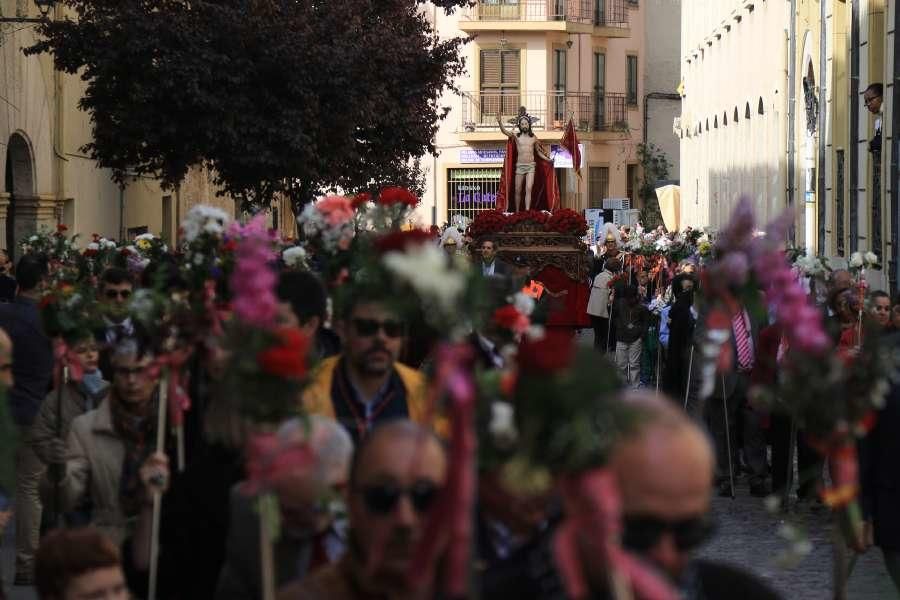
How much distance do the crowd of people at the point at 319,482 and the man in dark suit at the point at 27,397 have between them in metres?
0.01

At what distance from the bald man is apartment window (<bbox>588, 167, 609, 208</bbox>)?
62905mm

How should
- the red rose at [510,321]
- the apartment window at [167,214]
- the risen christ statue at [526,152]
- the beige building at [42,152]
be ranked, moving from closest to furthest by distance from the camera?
the red rose at [510,321] → the beige building at [42,152] → the risen christ statue at [526,152] → the apartment window at [167,214]

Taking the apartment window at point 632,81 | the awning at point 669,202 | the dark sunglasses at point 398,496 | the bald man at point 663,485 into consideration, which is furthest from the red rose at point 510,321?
the apartment window at point 632,81

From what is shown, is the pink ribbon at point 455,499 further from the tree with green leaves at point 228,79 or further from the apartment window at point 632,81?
the apartment window at point 632,81

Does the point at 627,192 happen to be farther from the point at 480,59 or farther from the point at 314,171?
the point at 314,171

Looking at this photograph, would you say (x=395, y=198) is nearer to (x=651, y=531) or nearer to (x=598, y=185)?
(x=651, y=531)

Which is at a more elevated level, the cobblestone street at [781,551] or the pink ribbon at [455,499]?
the pink ribbon at [455,499]

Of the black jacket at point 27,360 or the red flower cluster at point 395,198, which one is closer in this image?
the red flower cluster at point 395,198

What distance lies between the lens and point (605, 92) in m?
67.2

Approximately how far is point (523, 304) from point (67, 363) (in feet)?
7.46

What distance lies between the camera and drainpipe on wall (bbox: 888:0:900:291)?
73.4 ft

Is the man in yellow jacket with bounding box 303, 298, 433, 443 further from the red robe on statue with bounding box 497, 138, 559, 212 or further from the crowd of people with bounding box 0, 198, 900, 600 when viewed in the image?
the red robe on statue with bounding box 497, 138, 559, 212

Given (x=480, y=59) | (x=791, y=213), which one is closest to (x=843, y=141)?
(x=791, y=213)

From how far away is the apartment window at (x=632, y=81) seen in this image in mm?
68562
